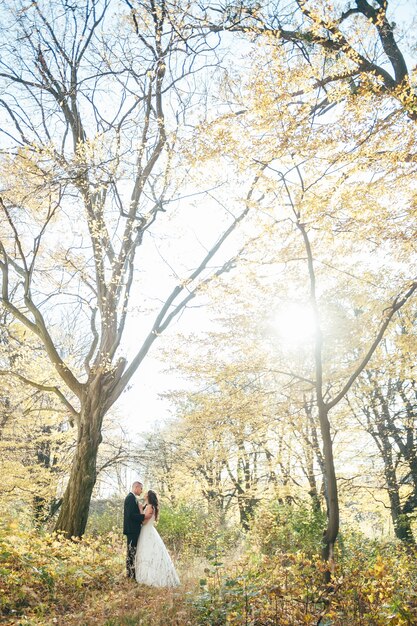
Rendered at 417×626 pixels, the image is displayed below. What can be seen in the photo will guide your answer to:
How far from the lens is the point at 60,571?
4.32m

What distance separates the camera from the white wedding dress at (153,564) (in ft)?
16.8

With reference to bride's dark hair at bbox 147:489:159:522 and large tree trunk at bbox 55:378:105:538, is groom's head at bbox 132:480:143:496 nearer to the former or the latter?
bride's dark hair at bbox 147:489:159:522

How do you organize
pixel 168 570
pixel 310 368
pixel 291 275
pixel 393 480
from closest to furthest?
pixel 168 570 < pixel 291 275 < pixel 310 368 < pixel 393 480

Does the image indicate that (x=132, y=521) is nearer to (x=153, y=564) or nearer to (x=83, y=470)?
(x=153, y=564)

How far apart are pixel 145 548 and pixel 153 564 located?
0.88ft

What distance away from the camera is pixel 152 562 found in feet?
17.2

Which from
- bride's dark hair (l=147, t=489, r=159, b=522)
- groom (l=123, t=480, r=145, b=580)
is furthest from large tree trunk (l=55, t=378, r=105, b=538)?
bride's dark hair (l=147, t=489, r=159, b=522)

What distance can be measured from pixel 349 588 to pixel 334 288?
18.8 feet

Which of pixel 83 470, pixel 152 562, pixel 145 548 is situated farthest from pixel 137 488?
pixel 83 470

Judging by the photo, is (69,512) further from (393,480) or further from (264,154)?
(393,480)

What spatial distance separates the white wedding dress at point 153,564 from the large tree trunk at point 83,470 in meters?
1.38

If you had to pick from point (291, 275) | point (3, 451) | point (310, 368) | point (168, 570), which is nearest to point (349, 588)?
point (168, 570)

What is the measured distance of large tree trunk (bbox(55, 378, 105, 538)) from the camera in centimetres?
633

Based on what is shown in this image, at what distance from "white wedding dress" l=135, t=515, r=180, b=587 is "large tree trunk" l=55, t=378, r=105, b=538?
1382 millimetres
